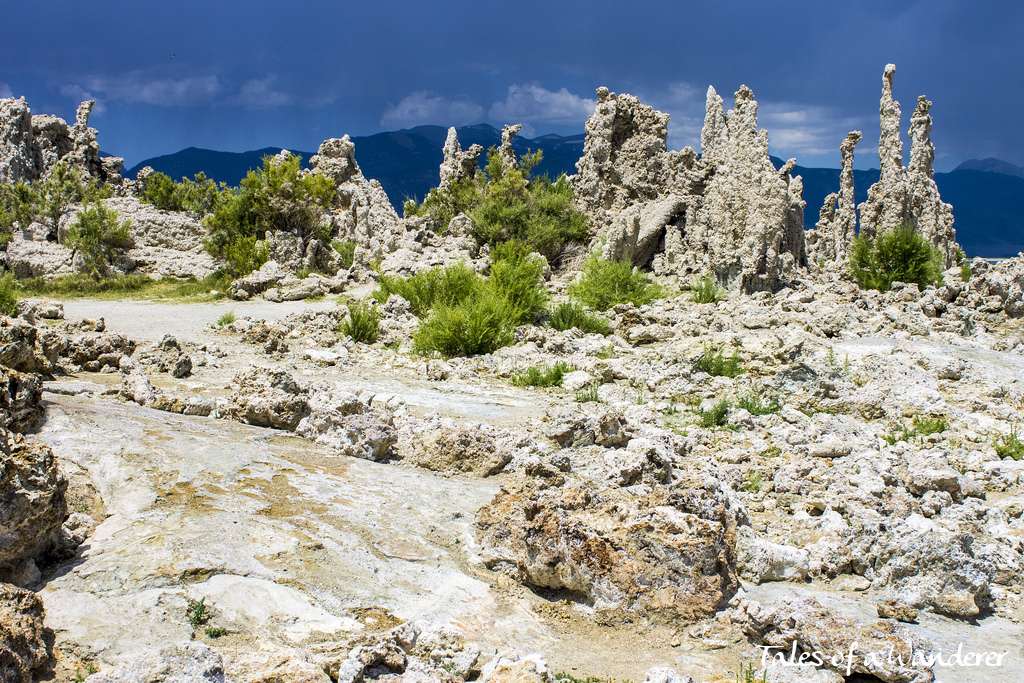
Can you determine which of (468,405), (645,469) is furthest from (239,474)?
(468,405)

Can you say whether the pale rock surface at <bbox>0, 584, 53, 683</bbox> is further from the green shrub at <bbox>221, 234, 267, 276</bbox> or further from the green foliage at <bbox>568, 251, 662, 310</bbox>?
the green shrub at <bbox>221, 234, 267, 276</bbox>

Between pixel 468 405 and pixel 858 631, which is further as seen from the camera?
pixel 468 405

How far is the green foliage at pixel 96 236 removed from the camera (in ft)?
50.9

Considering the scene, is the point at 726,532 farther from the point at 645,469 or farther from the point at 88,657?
the point at 88,657

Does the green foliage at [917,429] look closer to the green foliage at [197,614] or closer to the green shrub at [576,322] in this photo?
the green shrub at [576,322]

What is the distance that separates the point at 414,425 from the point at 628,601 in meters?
2.71

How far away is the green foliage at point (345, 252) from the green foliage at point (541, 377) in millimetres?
10747

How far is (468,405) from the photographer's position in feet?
21.2

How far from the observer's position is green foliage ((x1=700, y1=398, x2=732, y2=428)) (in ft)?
18.7

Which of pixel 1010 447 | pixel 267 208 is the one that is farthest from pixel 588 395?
pixel 267 208

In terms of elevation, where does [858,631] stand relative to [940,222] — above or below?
below

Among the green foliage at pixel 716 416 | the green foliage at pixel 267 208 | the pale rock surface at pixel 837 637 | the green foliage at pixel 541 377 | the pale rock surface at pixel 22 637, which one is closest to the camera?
the pale rock surface at pixel 22 637

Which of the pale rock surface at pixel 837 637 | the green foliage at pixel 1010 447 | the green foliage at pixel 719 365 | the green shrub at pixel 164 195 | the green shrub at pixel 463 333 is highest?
the green shrub at pixel 164 195

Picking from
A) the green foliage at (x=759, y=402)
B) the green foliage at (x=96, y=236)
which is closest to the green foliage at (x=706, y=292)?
the green foliage at (x=759, y=402)
